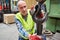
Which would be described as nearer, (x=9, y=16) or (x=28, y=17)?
(x=28, y=17)

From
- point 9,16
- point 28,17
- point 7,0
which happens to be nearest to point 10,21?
point 9,16

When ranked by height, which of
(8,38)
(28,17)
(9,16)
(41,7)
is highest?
(41,7)

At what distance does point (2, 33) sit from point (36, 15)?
331 centimetres

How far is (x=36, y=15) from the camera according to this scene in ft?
2.39

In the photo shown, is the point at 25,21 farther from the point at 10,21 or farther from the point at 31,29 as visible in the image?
the point at 10,21

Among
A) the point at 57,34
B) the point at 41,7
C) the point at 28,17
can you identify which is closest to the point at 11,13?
the point at 57,34

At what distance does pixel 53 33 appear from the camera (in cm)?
369

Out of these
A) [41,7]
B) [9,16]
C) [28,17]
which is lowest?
[9,16]

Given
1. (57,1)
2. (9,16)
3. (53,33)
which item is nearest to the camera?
(57,1)

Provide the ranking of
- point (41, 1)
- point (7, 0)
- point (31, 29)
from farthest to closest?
point (7, 0)
point (31, 29)
point (41, 1)

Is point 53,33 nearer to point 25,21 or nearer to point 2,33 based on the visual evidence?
point 2,33

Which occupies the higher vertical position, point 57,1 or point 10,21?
point 57,1

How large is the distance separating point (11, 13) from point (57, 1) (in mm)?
2326

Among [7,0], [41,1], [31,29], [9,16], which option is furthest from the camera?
[7,0]
